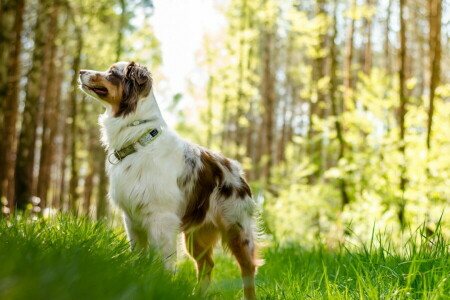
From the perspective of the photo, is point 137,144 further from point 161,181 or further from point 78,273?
point 78,273

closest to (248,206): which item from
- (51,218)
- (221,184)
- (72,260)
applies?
(221,184)

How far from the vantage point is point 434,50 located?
9.57m

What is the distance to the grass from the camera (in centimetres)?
187

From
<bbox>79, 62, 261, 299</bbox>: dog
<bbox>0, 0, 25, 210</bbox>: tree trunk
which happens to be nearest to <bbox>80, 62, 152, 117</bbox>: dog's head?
<bbox>79, 62, 261, 299</bbox>: dog

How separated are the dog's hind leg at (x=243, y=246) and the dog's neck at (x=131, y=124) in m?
1.23

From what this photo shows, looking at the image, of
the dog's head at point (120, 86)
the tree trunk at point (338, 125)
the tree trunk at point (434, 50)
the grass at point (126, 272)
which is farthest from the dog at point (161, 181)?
the tree trunk at point (338, 125)

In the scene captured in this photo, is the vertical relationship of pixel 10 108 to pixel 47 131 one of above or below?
above

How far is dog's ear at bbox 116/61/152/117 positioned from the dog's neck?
0.16 ft

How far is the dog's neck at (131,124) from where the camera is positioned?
443cm

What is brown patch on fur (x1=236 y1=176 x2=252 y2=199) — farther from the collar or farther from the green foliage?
the green foliage

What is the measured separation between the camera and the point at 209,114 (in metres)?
25.9

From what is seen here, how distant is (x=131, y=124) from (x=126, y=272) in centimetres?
226

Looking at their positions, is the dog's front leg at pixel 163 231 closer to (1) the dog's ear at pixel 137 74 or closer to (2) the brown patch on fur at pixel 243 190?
(2) the brown patch on fur at pixel 243 190

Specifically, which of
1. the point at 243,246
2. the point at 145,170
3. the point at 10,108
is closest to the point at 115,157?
the point at 145,170
